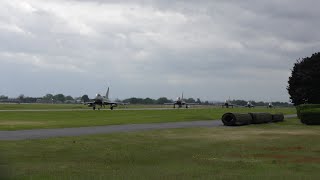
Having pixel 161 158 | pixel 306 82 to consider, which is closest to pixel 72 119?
pixel 161 158

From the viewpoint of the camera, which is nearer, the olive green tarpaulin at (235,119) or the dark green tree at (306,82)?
the olive green tarpaulin at (235,119)

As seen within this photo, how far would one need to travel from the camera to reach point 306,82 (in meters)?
66.4

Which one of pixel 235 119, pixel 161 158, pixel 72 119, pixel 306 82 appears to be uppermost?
pixel 306 82

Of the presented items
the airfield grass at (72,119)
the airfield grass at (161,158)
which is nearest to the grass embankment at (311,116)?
the airfield grass at (72,119)

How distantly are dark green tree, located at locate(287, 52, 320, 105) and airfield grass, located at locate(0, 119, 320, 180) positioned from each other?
39.3 meters

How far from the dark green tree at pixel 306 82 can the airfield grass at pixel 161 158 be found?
129 feet

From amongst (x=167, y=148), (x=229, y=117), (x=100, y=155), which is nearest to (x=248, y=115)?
(x=229, y=117)

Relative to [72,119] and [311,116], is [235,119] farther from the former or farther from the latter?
[72,119]

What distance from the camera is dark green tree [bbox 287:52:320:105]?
65.1 metres

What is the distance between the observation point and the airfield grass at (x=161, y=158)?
1425cm

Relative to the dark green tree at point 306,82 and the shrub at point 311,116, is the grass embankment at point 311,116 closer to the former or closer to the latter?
the shrub at point 311,116

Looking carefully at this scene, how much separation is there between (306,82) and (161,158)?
52.2m

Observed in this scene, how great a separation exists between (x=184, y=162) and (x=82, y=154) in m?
4.40

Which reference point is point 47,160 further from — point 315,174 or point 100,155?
point 315,174
